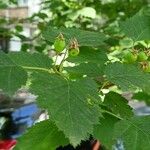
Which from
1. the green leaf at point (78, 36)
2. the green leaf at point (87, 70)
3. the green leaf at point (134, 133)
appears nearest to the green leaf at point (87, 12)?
the green leaf at point (78, 36)

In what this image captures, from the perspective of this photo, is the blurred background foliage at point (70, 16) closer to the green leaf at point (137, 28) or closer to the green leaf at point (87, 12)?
the green leaf at point (87, 12)

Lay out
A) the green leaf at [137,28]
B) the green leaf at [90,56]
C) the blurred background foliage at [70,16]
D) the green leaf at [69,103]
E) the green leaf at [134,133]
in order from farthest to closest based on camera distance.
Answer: the blurred background foliage at [70,16]
the green leaf at [137,28]
the green leaf at [90,56]
the green leaf at [134,133]
the green leaf at [69,103]

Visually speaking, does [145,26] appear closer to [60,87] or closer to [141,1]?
[60,87]

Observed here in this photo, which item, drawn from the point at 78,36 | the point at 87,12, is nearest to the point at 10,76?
the point at 78,36

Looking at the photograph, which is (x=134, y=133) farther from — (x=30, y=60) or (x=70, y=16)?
(x=70, y=16)

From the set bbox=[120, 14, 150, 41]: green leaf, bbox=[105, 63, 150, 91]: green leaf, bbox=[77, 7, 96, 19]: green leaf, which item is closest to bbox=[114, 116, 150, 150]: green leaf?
bbox=[105, 63, 150, 91]: green leaf

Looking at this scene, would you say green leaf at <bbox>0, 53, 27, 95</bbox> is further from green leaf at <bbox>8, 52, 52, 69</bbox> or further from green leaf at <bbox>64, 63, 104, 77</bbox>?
green leaf at <bbox>64, 63, 104, 77</bbox>
